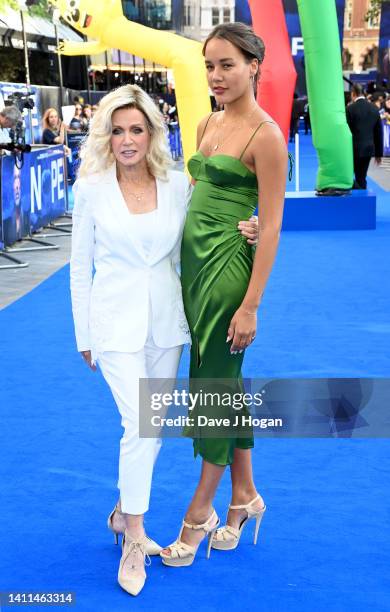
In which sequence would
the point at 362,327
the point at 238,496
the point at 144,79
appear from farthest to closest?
the point at 144,79, the point at 362,327, the point at 238,496

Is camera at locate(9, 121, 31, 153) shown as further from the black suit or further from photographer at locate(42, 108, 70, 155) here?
the black suit

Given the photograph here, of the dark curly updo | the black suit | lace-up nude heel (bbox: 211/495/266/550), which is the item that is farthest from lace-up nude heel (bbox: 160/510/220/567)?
the black suit

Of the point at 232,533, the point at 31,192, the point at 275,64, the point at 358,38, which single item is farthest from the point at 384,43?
the point at 358,38

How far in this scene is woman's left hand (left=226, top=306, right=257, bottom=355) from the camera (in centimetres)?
317

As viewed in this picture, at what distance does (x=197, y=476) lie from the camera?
4344 mm

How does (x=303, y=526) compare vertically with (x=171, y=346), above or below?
below

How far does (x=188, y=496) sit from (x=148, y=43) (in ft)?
A: 38.1

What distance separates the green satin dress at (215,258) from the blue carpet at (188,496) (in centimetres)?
75

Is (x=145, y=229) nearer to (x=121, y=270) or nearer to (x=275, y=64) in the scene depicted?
(x=121, y=270)

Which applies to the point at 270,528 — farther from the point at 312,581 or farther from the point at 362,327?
the point at 362,327

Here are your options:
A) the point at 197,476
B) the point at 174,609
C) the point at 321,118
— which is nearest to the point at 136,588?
the point at 174,609

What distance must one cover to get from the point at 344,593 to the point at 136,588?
75 cm

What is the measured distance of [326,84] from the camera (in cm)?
1308

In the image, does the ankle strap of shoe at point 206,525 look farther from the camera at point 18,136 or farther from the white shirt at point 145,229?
the camera at point 18,136
